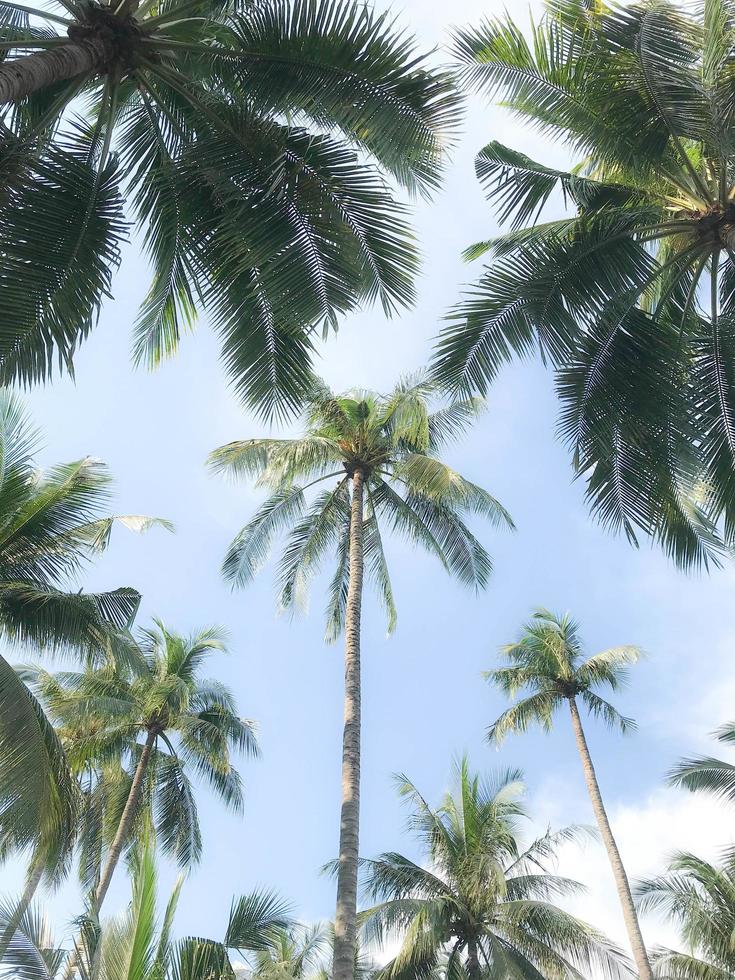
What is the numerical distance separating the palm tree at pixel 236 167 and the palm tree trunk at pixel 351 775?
8394 millimetres

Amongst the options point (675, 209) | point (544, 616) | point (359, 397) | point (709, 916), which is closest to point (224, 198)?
point (675, 209)

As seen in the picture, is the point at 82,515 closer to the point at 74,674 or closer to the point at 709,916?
the point at 74,674

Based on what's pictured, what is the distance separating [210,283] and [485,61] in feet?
12.5

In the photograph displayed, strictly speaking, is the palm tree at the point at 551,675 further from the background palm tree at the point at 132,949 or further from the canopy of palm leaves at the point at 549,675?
the background palm tree at the point at 132,949

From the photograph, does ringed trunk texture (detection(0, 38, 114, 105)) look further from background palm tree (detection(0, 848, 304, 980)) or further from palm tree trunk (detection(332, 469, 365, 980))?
palm tree trunk (detection(332, 469, 365, 980))

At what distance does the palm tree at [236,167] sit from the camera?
23.7 ft

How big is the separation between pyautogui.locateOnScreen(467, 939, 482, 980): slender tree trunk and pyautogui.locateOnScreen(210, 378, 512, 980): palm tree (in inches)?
283

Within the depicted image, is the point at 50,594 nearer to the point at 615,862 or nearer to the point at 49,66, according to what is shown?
the point at 49,66

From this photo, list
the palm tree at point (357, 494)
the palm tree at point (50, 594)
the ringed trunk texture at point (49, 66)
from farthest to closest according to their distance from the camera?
the palm tree at point (357, 494) → the palm tree at point (50, 594) → the ringed trunk texture at point (49, 66)

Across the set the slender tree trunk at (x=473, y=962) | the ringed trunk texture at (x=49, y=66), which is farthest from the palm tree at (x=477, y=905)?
the ringed trunk texture at (x=49, y=66)

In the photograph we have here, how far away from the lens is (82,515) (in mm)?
13422

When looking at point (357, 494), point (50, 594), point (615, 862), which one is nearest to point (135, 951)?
point (50, 594)

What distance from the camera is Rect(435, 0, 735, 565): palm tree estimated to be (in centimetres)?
868

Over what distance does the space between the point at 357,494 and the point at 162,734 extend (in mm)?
7918
